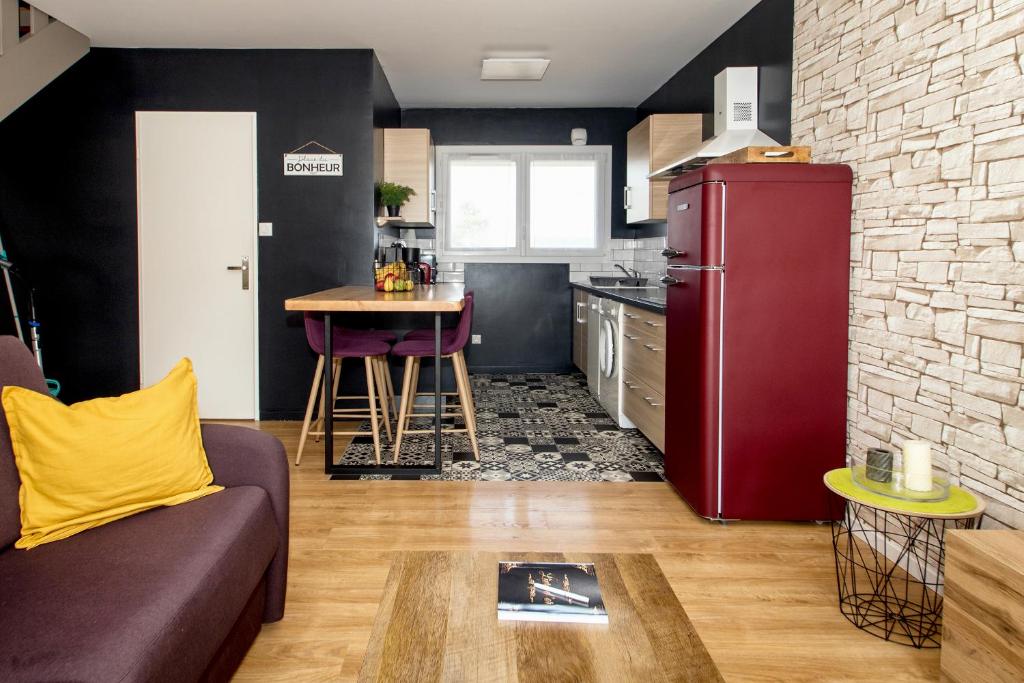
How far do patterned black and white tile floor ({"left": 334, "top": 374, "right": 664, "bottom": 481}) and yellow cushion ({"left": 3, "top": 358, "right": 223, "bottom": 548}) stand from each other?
2.06m

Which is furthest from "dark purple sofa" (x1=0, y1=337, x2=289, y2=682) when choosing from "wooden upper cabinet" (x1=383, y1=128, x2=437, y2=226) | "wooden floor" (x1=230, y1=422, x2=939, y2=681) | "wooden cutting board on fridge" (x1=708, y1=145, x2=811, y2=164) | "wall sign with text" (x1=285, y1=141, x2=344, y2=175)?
"wooden upper cabinet" (x1=383, y1=128, x2=437, y2=226)

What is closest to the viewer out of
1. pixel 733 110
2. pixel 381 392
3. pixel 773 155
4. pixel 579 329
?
pixel 773 155

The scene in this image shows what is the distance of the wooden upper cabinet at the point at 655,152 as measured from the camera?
561 cm

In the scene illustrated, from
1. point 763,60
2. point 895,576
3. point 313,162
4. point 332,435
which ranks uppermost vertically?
point 763,60

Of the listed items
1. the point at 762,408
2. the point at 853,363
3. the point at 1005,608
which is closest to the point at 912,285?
the point at 853,363

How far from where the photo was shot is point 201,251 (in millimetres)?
5480

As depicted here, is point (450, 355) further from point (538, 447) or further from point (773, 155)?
point (773, 155)

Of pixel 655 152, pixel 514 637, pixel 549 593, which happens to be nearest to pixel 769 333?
pixel 549 593

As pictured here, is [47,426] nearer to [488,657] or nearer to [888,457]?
[488,657]

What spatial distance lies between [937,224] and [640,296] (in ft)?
8.15

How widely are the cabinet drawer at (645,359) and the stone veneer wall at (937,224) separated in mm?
1120

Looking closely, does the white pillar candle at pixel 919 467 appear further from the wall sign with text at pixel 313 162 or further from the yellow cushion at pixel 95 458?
the wall sign with text at pixel 313 162

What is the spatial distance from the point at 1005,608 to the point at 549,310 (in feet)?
A: 20.3

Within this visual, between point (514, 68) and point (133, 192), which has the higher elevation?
point (514, 68)
